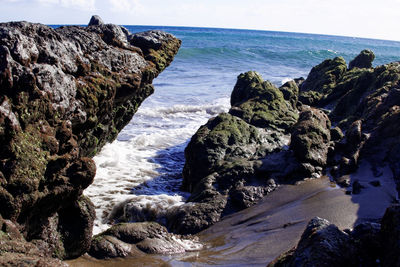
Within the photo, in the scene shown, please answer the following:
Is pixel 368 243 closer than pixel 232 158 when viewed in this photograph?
Yes

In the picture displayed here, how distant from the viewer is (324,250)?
346cm

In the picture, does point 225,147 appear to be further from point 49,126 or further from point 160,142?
point 49,126

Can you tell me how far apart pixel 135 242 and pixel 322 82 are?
50.8ft

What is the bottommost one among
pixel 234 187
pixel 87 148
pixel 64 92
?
pixel 234 187

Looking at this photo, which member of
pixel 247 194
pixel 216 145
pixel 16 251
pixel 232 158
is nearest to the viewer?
pixel 16 251

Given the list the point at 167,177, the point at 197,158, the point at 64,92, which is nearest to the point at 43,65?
the point at 64,92

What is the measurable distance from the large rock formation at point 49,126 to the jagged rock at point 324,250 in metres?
2.59

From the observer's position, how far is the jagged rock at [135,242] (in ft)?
16.6

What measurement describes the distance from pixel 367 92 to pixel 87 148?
34.9 ft

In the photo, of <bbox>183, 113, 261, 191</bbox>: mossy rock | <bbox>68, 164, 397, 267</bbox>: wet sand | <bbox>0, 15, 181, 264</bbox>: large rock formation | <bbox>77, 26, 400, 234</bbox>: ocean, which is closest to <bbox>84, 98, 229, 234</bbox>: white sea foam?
<bbox>77, 26, 400, 234</bbox>: ocean

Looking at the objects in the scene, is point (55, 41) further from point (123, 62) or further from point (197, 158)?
point (197, 158)

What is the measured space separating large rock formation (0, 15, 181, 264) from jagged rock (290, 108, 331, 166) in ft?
14.8

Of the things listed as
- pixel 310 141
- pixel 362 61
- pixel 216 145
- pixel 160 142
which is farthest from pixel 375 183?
pixel 362 61

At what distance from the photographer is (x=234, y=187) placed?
7676 millimetres
